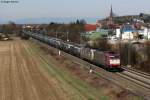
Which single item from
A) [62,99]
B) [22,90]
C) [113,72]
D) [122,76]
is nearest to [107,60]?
[113,72]

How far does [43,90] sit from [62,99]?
486 centimetres

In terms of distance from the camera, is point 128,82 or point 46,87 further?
point 128,82

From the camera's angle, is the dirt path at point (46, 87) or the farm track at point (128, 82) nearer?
the farm track at point (128, 82)

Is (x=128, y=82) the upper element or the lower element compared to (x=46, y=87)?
upper

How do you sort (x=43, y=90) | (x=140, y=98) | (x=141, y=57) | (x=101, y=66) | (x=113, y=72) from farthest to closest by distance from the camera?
1. (x=141, y=57)
2. (x=101, y=66)
3. (x=113, y=72)
4. (x=43, y=90)
5. (x=140, y=98)

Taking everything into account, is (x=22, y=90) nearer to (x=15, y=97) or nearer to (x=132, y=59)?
(x=15, y=97)

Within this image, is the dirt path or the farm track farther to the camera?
the dirt path

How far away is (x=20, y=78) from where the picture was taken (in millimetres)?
40406

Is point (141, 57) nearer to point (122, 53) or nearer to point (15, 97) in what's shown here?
point (122, 53)

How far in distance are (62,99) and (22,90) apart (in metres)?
6.28

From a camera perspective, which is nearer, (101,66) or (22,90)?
(22,90)

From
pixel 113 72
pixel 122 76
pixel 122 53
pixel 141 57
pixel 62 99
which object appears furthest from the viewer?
pixel 122 53

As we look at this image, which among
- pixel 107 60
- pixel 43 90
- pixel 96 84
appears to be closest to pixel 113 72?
pixel 107 60

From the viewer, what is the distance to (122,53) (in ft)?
179
